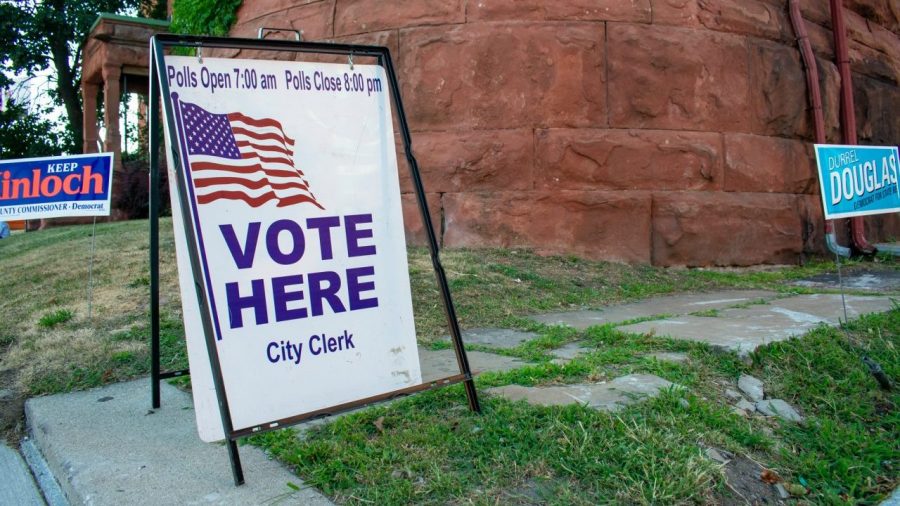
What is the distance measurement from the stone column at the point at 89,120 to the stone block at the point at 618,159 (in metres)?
13.0

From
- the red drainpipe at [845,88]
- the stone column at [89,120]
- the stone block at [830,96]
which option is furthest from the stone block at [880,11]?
the stone column at [89,120]

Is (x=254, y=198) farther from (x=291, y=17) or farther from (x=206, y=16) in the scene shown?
(x=206, y=16)

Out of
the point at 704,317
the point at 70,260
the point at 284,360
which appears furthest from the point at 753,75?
the point at 70,260

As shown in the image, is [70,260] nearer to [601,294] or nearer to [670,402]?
[601,294]

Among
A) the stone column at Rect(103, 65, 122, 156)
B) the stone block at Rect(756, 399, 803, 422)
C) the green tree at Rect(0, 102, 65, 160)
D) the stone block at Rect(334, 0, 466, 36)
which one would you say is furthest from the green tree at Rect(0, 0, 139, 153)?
the stone block at Rect(756, 399, 803, 422)

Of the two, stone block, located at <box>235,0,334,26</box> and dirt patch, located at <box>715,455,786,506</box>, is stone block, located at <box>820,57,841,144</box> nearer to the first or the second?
stone block, located at <box>235,0,334,26</box>

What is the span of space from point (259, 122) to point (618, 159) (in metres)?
5.16

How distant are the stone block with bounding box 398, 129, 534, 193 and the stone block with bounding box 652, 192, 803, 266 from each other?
1465mm

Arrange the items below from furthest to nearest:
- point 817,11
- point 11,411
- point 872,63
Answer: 1. point 872,63
2. point 817,11
3. point 11,411

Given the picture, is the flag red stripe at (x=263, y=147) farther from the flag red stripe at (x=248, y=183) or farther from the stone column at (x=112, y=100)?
the stone column at (x=112, y=100)

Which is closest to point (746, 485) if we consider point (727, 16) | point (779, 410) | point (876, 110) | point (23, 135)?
point (779, 410)

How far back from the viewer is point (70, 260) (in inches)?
320

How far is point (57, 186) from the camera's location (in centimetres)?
632

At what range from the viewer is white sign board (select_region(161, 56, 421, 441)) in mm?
2678
